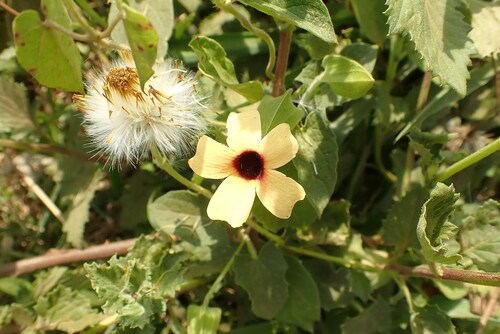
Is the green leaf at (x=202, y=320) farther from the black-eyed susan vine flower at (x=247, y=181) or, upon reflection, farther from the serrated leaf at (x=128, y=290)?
the black-eyed susan vine flower at (x=247, y=181)

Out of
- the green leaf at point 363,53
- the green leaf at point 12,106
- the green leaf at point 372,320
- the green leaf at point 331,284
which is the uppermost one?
the green leaf at point 363,53

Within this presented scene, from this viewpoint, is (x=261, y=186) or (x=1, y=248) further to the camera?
(x=1, y=248)

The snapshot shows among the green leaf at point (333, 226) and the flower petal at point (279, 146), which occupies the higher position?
the flower petal at point (279, 146)

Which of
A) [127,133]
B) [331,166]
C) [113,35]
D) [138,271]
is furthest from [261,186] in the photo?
[113,35]

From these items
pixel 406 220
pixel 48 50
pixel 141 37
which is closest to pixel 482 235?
pixel 406 220

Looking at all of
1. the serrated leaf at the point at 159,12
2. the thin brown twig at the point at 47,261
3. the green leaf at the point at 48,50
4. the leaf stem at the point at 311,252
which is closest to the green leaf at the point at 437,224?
the leaf stem at the point at 311,252

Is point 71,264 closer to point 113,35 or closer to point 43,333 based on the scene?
point 43,333

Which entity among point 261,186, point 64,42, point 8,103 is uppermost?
point 64,42
